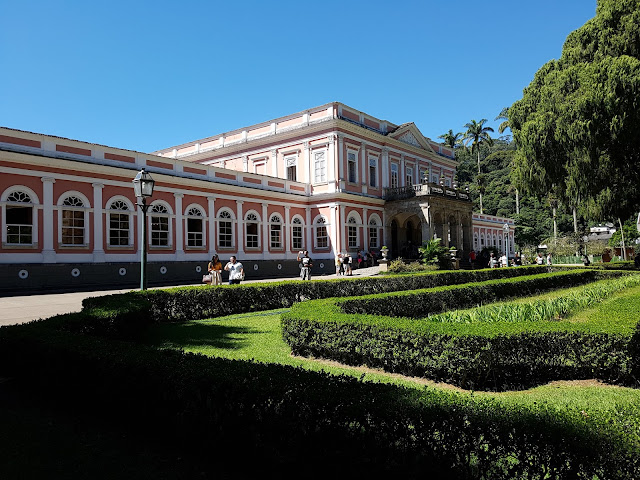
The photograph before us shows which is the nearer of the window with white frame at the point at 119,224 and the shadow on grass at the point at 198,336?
the shadow on grass at the point at 198,336

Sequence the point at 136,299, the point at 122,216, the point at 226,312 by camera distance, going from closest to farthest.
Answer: the point at 136,299 < the point at 226,312 < the point at 122,216

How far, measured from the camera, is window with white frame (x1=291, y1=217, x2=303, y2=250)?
93.8ft

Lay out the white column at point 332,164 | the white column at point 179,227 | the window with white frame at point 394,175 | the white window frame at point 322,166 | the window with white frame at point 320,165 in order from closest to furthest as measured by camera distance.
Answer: the white column at point 179,227 → the white column at point 332,164 → the white window frame at point 322,166 → the window with white frame at point 320,165 → the window with white frame at point 394,175

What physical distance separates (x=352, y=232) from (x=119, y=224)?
49.2 ft

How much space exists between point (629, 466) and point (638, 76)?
19.0m

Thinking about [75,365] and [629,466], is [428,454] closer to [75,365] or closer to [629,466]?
[629,466]

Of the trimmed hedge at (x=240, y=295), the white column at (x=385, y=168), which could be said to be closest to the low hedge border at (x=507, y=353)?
the trimmed hedge at (x=240, y=295)

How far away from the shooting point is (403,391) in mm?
3123

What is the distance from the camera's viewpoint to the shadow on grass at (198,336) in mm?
7667

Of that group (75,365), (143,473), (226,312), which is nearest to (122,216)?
(226,312)

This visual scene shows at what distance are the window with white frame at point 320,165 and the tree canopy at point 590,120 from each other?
1212 cm

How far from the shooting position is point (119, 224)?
20.0 m

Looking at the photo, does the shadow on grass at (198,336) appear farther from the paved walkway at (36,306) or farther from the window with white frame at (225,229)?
the window with white frame at (225,229)

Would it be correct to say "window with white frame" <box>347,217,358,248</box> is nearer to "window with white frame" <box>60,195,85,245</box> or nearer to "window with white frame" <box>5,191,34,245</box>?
"window with white frame" <box>60,195,85,245</box>
